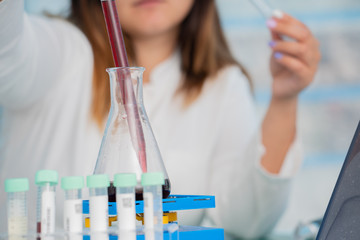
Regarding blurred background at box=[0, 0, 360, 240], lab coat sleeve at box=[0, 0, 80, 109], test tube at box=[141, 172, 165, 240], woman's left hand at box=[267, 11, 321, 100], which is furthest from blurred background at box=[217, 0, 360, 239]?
test tube at box=[141, 172, 165, 240]

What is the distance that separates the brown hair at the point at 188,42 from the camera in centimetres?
156

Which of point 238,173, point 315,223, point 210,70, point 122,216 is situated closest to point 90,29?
point 210,70

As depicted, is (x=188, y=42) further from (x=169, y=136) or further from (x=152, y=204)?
(x=152, y=204)

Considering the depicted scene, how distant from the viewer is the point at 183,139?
5.02 ft

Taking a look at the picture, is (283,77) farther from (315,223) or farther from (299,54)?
(315,223)

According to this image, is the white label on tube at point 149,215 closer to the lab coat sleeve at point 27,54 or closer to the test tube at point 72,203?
the test tube at point 72,203

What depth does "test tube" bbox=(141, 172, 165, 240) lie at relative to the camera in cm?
53

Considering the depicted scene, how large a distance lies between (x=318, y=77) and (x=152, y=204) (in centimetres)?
177

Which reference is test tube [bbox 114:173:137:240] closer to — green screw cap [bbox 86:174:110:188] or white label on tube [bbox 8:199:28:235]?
green screw cap [bbox 86:174:110:188]

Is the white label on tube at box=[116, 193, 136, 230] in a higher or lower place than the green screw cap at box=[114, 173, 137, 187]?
lower

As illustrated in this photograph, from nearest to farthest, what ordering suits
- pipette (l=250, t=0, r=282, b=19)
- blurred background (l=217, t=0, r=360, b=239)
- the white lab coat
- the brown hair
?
pipette (l=250, t=0, r=282, b=19) < the white lab coat < the brown hair < blurred background (l=217, t=0, r=360, b=239)

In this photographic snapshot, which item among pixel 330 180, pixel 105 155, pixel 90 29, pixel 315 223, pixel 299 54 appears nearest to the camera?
pixel 105 155

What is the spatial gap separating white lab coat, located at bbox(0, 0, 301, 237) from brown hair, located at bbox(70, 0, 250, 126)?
3 cm

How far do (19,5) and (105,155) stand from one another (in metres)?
0.43
